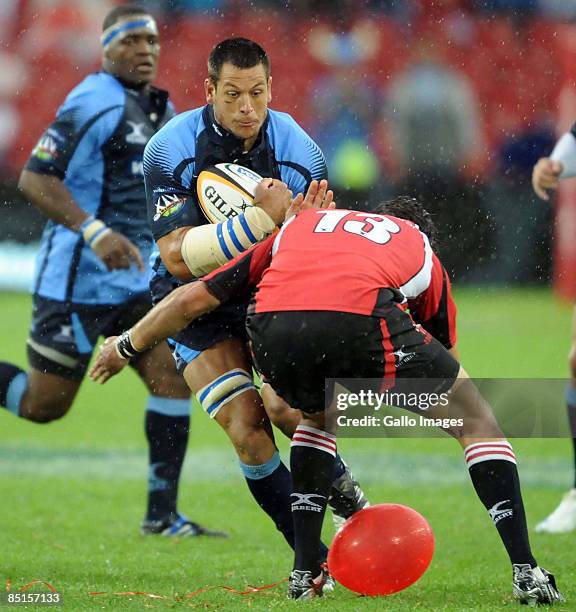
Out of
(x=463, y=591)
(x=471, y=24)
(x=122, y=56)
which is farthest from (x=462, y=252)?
(x=463, y=591)

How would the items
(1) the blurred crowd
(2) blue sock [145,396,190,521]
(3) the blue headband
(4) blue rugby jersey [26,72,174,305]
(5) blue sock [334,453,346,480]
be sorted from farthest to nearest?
1. (1) the blurred crowd
2. (3) the blue headband
3. (4) blue rugby jersey [26,72,174,305]
4. (2) blue sock [145,396,190,521]
5. (5) blue sock [334,453,346,480]

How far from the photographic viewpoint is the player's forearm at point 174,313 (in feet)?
15.5

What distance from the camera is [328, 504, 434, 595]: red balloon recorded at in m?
4.66

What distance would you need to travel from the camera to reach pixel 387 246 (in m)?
4.61

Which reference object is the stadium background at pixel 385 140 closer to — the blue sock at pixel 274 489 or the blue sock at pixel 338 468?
the blue sock at pixel 338 468

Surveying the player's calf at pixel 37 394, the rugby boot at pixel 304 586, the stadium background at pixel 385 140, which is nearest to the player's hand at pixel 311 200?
the rugby boot at pixel 304 586

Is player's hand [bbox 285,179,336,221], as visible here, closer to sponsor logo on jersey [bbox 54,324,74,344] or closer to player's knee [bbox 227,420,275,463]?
player's knee [bbox 227,420,275,463]

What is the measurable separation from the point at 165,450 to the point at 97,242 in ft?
3.75

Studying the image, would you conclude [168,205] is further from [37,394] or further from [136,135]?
[37,394]

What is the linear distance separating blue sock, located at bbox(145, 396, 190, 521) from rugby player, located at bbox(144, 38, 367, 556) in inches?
50.3

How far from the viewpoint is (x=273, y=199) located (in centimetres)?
496

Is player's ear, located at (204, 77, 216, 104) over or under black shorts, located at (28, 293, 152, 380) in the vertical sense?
over

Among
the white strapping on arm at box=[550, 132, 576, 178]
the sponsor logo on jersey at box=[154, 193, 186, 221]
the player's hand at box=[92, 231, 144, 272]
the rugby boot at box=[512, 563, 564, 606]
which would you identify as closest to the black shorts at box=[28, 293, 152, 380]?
the player's hand at box=[92, 231, 144, 272]

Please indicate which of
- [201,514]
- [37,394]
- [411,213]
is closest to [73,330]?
[37,394]
